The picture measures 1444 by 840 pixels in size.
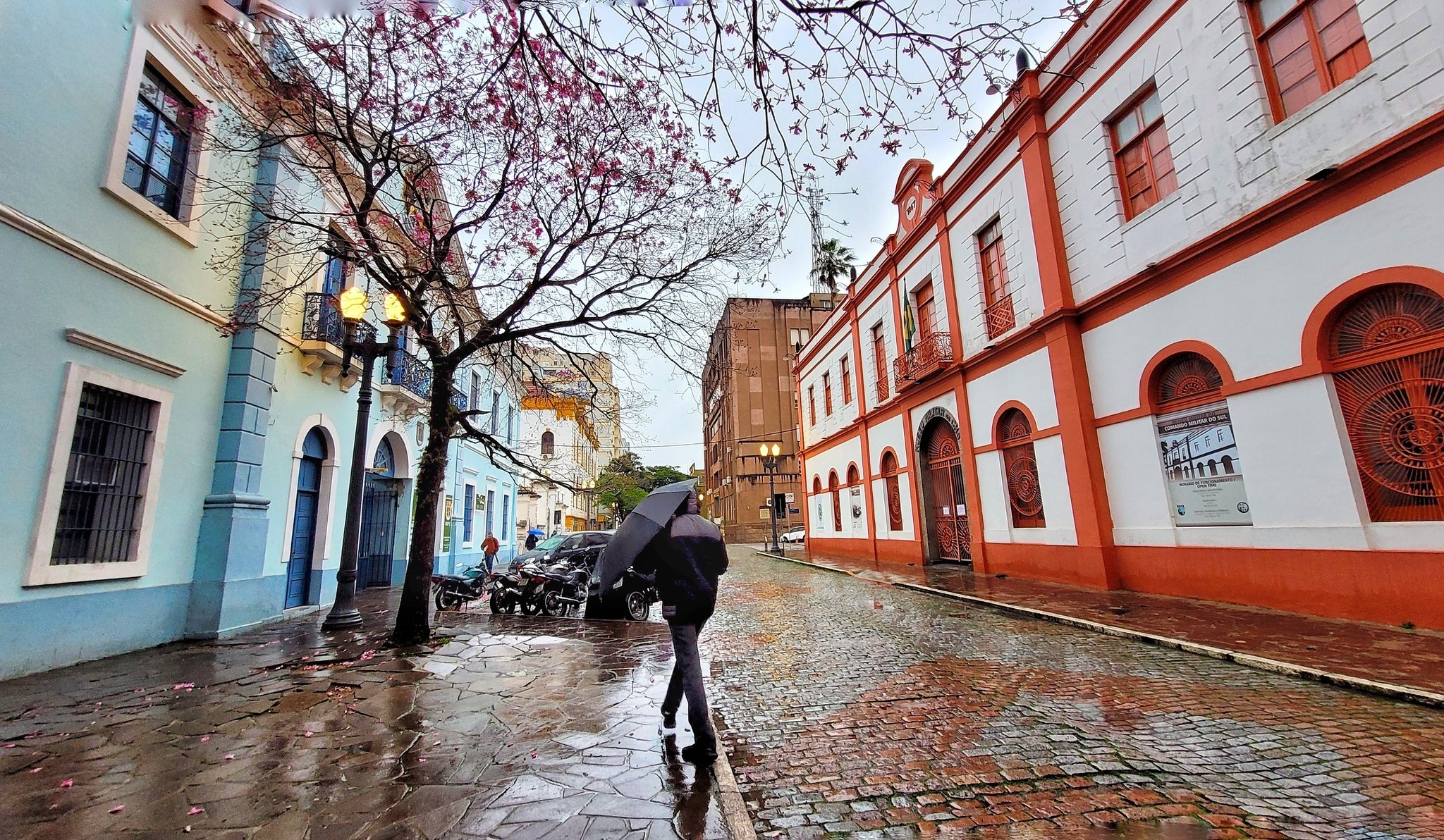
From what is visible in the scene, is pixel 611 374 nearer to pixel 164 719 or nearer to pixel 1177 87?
pixel 164 719

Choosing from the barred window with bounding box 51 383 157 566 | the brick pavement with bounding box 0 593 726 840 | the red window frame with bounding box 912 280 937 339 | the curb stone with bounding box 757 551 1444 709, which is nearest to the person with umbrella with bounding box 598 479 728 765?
the brick pavement with bounding box 0 593 726 840

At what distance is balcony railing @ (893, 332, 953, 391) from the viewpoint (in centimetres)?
1429

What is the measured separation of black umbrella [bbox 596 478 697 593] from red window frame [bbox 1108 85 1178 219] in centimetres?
948

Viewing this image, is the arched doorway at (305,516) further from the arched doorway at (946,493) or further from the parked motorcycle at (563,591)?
the arched doorway at (946,493)

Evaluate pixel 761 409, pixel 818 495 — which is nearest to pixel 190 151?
pixel 818 495

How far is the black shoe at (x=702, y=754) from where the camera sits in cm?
348

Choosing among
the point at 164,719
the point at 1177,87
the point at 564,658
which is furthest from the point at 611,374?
the point at 1177,87

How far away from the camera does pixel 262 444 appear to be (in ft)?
27.5

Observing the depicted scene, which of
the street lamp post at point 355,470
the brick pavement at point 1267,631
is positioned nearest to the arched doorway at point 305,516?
the street lamp post at point 355,470

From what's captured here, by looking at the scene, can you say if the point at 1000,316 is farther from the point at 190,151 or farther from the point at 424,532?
the point at 190,151

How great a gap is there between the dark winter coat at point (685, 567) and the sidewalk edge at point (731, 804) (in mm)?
842

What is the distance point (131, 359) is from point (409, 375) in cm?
644

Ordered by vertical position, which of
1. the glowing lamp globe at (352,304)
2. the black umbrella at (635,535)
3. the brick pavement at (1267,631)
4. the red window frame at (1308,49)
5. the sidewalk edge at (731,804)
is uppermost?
the red window frame at (1308,49)

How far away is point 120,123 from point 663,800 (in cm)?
906
